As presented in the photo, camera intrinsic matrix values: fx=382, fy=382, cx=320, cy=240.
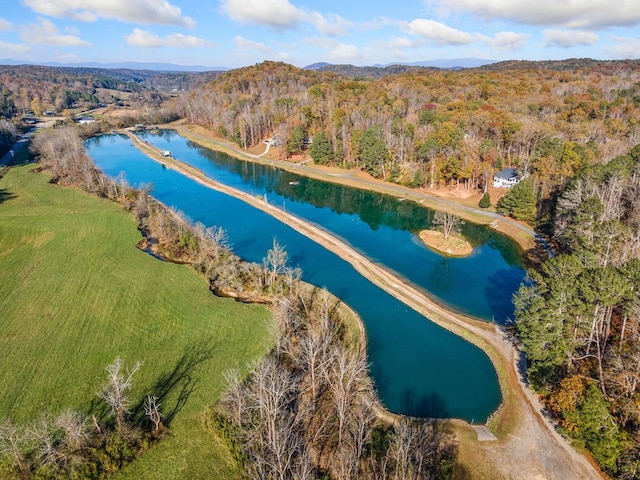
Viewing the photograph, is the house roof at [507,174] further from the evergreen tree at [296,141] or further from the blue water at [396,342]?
the evergreen tree at [296,141]

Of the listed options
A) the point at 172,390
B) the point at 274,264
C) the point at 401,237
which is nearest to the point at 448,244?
the point at 401,237

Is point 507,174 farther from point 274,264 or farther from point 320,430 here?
point 320,430

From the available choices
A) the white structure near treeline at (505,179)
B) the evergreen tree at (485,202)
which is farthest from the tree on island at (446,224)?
the white structure near treeline at (505,179)

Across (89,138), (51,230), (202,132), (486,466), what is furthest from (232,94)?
(486,466)

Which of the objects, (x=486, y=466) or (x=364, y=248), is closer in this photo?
(x=486, y=466)

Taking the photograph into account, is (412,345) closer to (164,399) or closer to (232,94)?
(164,399)

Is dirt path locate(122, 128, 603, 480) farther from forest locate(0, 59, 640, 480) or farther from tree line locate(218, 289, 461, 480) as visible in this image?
tree line locate(218, 289, 461, 480)
